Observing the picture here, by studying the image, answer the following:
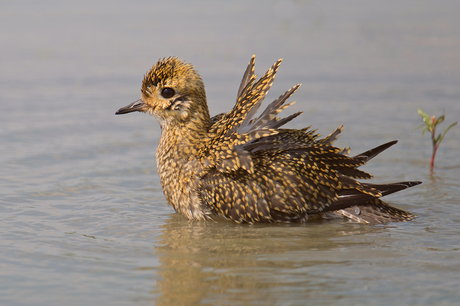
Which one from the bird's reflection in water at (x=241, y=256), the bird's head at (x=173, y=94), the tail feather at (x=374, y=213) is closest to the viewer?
the bird's reflection in water at (x=241, y=256)

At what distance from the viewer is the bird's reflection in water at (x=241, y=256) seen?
466cm

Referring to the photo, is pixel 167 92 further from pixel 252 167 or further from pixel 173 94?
pixel 252 167

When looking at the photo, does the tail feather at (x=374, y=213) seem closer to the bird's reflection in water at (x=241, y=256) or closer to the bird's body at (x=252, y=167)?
the bird's body at (x=252, y=167)

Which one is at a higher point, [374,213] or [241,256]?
[374,213]

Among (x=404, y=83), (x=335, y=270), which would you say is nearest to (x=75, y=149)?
(x=335, y=270)

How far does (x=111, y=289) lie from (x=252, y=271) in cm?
112

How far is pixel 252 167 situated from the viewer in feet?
20.2

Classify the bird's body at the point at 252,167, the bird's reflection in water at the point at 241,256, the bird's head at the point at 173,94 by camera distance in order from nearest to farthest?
1. the bird's reflection in water at the point at 241,256
2. the bird's body at the point at 252,167
3. the bird's head at the point at 173,94

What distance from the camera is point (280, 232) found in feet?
20.2

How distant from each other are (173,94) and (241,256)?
2.22 metres

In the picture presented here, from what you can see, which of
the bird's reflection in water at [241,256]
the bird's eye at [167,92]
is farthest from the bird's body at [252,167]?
the bird's reflection in water at [241,256]

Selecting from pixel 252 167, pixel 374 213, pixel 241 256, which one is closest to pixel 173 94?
pixel 252 167

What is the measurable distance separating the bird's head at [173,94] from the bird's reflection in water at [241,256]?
1.13 metres

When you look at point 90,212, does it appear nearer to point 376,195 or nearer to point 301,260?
point 301,260
